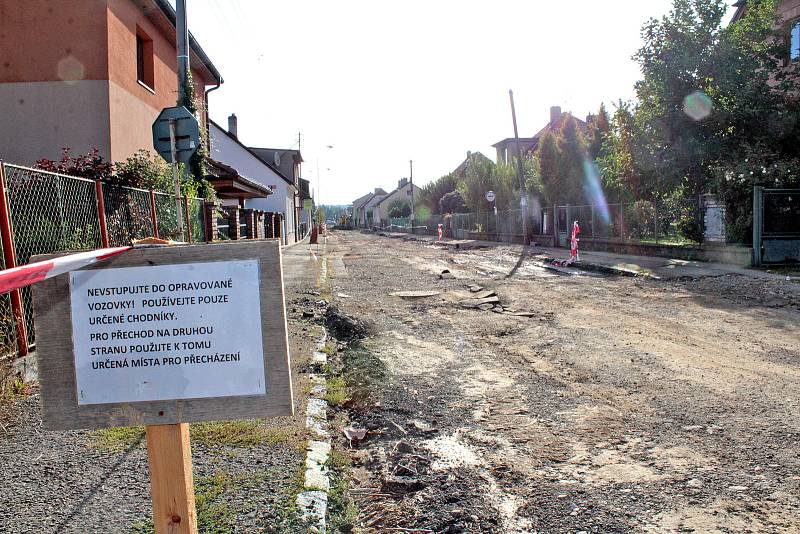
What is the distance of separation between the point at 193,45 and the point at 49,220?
13965 mm

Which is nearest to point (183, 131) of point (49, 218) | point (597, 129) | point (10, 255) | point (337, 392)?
point (49, 218)

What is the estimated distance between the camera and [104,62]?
13141mm

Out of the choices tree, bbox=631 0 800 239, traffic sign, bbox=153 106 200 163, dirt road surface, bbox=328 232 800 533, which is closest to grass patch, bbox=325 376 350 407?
dirt road surface, bbox=328 232 800 533

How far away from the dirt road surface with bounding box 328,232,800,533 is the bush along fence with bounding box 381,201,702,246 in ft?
33.4

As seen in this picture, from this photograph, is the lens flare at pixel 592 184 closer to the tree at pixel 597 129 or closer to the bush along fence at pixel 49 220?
A: the tree at pixel 597 129

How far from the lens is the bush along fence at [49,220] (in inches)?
225

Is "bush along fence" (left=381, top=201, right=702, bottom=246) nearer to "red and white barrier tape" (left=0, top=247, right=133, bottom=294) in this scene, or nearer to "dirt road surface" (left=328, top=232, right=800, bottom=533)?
"dirt road surface" (left=328, top=232, right=800, bottom=533)

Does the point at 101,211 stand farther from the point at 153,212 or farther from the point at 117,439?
the point at 117,439

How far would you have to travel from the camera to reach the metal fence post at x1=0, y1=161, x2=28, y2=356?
563cm

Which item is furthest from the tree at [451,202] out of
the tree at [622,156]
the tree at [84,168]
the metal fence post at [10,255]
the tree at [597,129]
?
the metal fence post at [10,255]

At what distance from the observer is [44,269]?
6.91ft

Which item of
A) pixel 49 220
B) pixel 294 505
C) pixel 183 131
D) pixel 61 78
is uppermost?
pixel 61 78

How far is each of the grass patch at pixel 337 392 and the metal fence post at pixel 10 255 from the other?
277cm

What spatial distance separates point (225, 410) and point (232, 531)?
108 centimetres
